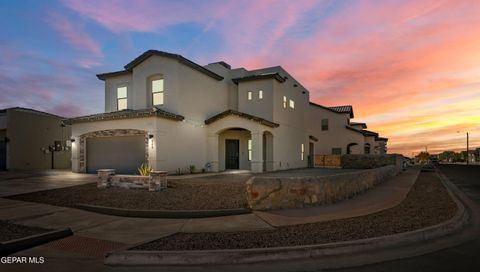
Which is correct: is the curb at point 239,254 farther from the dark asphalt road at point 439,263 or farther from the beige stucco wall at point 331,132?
the beige stucco wall at point 331,132

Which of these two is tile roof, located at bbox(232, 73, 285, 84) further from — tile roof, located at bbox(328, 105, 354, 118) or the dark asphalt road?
tile roof, located at bbox(328, 105, 354, 118)

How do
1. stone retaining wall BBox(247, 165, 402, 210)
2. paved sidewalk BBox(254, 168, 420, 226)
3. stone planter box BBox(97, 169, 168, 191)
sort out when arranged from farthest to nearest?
stone planter box BBox(97, 169, 168, 191)
stone retaining wall BBox(247, 165, 402, 210)
paved sidewalk BBox(254, 168, 420, 226)

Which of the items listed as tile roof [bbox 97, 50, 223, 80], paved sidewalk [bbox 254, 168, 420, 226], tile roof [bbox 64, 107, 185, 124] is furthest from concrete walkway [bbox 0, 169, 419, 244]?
tile roof [bbox 97, 50, 223, 80]

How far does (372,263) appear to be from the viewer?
4805mm

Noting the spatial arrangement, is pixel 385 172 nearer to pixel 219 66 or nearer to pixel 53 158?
pixel 219 66

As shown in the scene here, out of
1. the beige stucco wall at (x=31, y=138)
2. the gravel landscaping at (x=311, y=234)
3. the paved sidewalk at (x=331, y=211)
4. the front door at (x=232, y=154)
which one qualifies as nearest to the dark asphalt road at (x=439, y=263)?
the gravel landscaping at (x=311, y=234)

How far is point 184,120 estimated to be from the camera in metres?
20.6

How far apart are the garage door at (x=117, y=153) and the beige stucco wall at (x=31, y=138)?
30.3ft

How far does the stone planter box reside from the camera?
11.8 meters

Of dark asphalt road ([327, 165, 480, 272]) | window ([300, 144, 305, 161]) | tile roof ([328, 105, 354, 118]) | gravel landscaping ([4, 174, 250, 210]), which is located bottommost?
dark asphalt road ([327, 165, 480, 272])

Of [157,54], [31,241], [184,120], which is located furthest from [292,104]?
[31,241]

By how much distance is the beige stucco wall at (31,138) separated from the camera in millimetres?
25203

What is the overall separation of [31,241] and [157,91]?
16719 mm

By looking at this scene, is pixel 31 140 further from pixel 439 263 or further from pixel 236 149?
pixel 439 263
